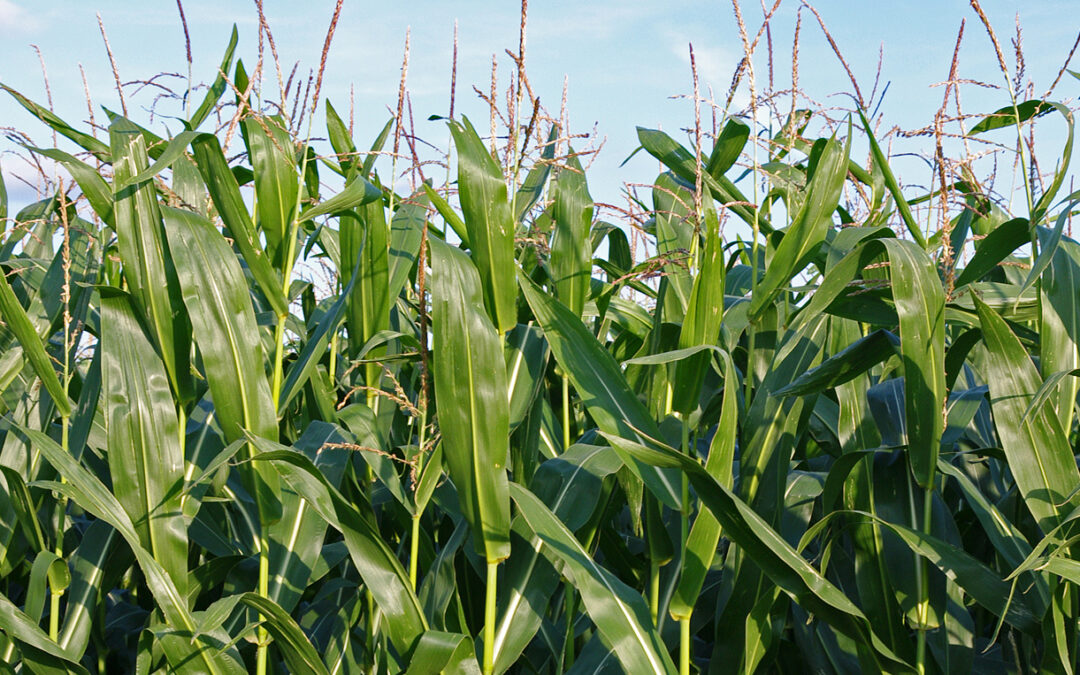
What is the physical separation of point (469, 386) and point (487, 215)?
36 cm

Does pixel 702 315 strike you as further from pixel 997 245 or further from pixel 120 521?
pixel 120 521

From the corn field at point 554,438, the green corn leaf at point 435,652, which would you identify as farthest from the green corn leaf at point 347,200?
the green corn leaf at point 435,652

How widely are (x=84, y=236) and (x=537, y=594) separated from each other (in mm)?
1833

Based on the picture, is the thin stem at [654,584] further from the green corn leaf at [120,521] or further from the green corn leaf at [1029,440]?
the green corn leaf at [120,521]

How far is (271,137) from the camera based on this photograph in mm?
1938

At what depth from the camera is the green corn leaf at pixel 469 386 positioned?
64.0 inches

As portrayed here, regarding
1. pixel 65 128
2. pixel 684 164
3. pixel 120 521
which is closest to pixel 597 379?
pixel 684 164

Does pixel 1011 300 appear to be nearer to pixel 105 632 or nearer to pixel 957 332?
pixel 957 332

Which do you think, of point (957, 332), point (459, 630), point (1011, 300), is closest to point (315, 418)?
point (459, 630)

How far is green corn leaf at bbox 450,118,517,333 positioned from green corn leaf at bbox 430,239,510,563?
0.12 meters

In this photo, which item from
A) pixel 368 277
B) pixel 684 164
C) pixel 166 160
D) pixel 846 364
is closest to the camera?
pixel 846 364

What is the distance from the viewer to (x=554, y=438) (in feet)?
7.63

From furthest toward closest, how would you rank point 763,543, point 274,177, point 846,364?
point 274,177, point 846,364, point 763,543

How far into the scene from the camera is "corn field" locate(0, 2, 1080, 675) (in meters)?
1.64
